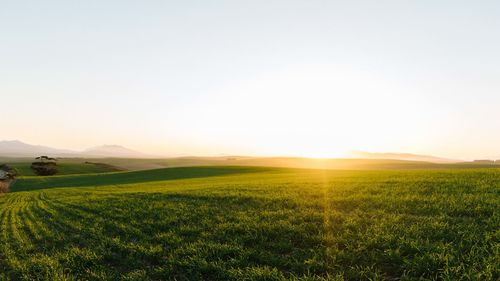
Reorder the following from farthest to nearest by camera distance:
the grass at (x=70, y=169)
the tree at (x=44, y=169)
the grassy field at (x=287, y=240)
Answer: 1. the grass at (x=70, y=169)
2. the tree at (x=44, y=169)
3. the grassy field at (x=287, y=240)

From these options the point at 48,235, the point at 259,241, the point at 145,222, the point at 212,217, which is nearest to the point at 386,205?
the point at 259,241

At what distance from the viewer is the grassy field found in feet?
26.5

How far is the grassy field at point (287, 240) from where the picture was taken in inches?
318

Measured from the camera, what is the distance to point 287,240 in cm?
1052

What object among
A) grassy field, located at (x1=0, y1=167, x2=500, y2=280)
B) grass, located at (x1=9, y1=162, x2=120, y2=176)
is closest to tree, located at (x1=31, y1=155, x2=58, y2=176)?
grass, located at (x1=9, y1=162, x2=120, y2=176)

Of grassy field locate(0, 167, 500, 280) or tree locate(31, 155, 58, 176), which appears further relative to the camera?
tree locate(31, 155, 58, 176)

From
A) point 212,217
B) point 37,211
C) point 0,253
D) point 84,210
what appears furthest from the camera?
point 37,211

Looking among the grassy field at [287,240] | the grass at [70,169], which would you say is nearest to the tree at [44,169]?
the grass at [70,169]

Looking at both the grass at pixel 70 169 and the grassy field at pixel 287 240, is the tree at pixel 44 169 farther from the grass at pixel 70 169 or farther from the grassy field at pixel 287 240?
the grassy field at pixel 287 240

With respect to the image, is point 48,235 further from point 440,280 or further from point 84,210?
point 440,280

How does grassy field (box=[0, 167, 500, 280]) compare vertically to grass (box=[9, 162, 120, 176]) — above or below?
above

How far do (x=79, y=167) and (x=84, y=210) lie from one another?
92850 millimetres

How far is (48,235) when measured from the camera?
15492 millimetres

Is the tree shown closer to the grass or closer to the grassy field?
the grass
